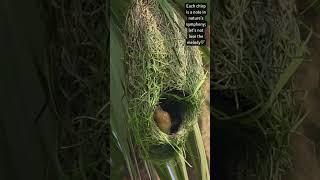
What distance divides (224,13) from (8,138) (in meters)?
0.42

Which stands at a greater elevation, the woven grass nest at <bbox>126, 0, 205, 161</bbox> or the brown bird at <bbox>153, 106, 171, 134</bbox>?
the woven grass nest at <bbox>126, 0, 205, 161</bbox>

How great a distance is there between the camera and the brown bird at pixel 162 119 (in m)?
0.91

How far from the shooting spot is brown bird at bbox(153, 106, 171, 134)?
0.91 meters

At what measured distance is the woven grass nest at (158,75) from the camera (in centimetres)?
90

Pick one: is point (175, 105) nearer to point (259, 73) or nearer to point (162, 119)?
point (162, 119)

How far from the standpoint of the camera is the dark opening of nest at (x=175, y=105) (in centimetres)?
91

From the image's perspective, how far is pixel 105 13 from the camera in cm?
91

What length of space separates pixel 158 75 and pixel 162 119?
7 cm

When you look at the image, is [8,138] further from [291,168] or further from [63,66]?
[291,168]

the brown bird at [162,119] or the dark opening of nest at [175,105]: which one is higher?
the dark opening of nest at [175,105]

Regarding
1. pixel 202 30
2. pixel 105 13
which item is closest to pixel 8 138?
pixel 105 13

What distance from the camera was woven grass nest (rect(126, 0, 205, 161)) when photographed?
0.90 meters

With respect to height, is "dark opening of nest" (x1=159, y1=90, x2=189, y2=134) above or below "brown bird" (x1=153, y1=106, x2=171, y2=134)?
above

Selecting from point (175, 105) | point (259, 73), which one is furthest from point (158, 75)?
point (259, 73)
